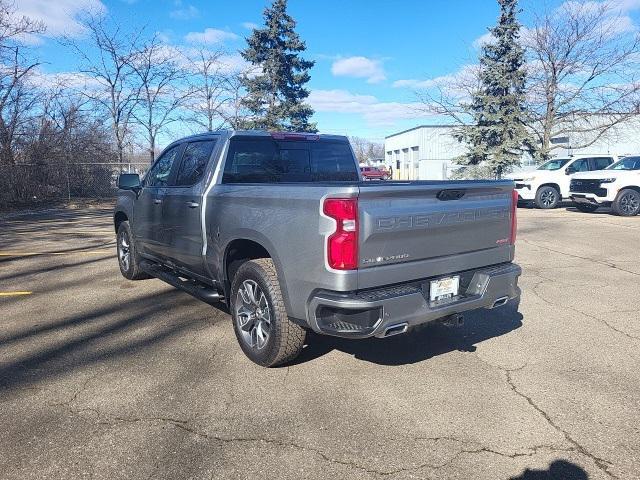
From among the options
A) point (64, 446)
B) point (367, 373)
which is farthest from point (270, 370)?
point (64, 446)

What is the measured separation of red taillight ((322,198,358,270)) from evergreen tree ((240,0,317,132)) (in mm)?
25974

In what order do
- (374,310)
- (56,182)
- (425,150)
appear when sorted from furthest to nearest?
(425,150), (56,182), (374,310)

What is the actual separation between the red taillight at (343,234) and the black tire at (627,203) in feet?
49.5

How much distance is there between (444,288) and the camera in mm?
3570

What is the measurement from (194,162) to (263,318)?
1986 mm

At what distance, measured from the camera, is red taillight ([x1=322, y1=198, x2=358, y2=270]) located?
3.04 m

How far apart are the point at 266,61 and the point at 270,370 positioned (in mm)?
27656

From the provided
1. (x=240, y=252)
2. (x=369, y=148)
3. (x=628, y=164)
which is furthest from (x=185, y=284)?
(x=369, y=148)

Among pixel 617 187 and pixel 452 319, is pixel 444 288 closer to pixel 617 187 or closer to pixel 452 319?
pixel 452 319

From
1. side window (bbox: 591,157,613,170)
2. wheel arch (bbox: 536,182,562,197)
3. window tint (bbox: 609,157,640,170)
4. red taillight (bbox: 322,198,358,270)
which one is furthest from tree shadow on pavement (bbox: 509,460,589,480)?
side window (bbox: 591,157,613,170)

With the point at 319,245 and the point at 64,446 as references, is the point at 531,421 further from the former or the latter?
the point at 64,446

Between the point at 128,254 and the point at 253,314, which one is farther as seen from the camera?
the point at 128,254

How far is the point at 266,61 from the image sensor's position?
94.2 ft

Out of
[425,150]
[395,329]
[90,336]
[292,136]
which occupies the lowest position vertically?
[90,336]
